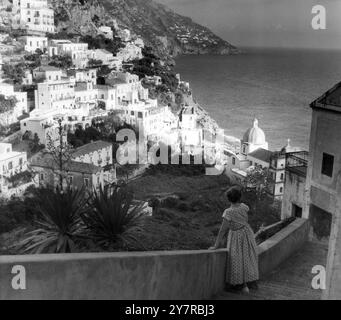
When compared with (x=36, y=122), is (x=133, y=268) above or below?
above

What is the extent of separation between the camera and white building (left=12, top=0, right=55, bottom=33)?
34.9m

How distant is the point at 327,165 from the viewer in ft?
14.9

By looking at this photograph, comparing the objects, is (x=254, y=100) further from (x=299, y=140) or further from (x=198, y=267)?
(x=198, y=267)

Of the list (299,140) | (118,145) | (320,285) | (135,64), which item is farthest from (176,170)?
(320,285)

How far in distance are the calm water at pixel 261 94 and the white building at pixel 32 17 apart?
15.3m

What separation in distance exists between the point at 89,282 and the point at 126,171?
56.8 feet

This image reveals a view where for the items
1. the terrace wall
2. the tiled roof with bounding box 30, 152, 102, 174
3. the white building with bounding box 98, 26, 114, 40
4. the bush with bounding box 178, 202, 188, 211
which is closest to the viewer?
the terrace wall

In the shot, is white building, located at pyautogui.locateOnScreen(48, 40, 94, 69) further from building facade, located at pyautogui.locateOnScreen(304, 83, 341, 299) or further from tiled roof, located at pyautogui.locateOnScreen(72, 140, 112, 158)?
building facade, located at pyautogui.locateOnScreen(304, 83, 341, 299)

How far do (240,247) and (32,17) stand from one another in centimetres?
3624

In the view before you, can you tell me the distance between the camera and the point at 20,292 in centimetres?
193

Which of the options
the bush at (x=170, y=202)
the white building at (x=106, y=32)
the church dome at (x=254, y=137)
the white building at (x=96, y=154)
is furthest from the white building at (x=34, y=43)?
the bush at (x=170, y=202)

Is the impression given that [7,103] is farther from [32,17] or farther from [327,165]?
[327,165]

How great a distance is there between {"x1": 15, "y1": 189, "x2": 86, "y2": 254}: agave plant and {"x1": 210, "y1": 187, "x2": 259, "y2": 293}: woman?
107 cm

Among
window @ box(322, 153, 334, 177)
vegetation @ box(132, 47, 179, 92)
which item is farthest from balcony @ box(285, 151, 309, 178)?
vegetation @ box(132, 47, 179, 92)
